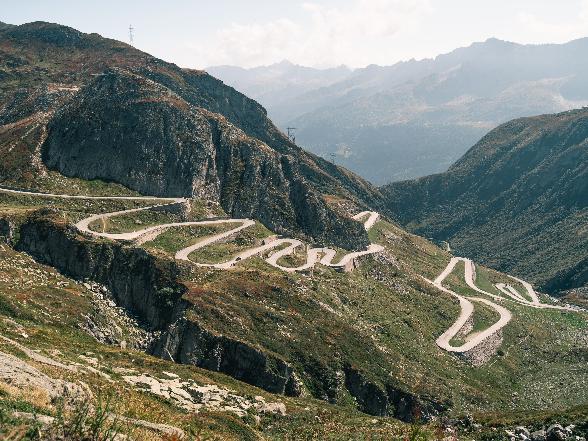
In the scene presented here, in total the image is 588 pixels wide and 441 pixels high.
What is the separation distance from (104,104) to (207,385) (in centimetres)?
11139

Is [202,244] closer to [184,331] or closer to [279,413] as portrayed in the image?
[184,331]

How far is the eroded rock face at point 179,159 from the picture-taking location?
13562 cm

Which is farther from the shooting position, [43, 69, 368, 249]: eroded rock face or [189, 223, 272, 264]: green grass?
[43, 69, 368, 249]: eroded rock face

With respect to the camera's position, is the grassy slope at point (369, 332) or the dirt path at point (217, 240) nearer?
the grassy slope at point (369, 332)

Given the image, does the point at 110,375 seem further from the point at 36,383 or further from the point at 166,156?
the point at 166,156

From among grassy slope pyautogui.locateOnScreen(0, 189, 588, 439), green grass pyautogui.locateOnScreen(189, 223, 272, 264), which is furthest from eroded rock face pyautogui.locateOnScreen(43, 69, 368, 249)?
grassy slope pyautogui.locateOnScreen(0, 189, 588, 439)

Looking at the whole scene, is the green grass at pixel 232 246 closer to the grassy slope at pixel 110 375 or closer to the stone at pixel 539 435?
the grassy slope at pixel 110 375

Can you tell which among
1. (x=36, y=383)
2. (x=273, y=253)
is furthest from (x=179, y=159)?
(x=36, y=383)

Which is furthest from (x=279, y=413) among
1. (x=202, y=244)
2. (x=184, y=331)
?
(x=202, y=244)

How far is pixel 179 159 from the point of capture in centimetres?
14075

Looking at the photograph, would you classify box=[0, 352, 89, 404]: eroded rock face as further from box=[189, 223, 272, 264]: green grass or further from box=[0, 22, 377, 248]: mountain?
box=[0, 22, 377, 248]: mountain

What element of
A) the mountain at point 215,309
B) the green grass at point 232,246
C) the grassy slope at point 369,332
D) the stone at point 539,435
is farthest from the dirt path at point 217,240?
the stone at point 539,435

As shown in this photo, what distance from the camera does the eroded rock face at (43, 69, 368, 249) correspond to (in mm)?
135625

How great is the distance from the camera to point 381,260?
477ft
